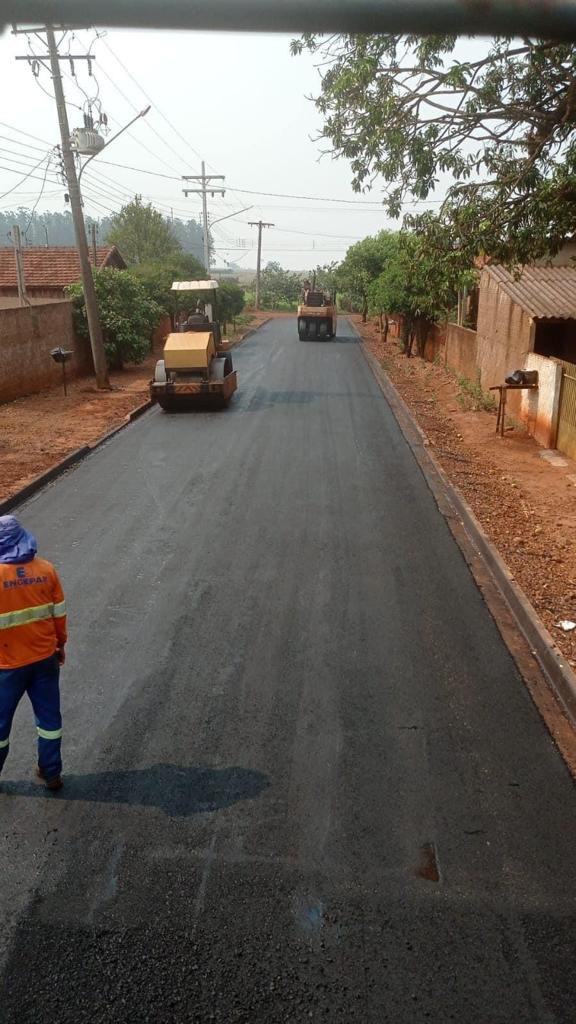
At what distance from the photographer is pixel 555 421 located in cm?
1337

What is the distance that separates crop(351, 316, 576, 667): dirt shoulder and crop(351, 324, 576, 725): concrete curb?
0.37 ft

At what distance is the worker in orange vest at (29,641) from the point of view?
4.41m

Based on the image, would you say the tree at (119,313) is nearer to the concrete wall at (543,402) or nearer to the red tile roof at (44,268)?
the red tile roof at (44,268)

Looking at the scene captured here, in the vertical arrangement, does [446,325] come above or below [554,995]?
A: above

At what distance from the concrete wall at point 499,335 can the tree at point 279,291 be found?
2425 inches

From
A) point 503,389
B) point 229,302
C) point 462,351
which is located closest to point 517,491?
point 503,389

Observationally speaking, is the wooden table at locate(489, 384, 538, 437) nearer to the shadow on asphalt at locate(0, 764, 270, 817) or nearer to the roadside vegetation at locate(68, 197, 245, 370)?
the roadside vegetation at locate(68, 197, 245, 370)

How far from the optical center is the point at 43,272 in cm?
3023

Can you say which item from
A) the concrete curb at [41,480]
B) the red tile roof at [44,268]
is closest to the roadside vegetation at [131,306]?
the red tile roof at [44,268]

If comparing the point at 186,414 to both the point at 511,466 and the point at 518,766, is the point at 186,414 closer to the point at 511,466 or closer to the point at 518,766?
the point at 511,466

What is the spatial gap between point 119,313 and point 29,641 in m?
20.2

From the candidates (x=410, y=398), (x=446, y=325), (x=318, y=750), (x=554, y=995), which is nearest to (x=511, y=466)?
(x=410, y=398)

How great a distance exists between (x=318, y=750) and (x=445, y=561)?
12.6 feet

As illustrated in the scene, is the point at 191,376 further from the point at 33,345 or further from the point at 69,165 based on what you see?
the point at 69,165
